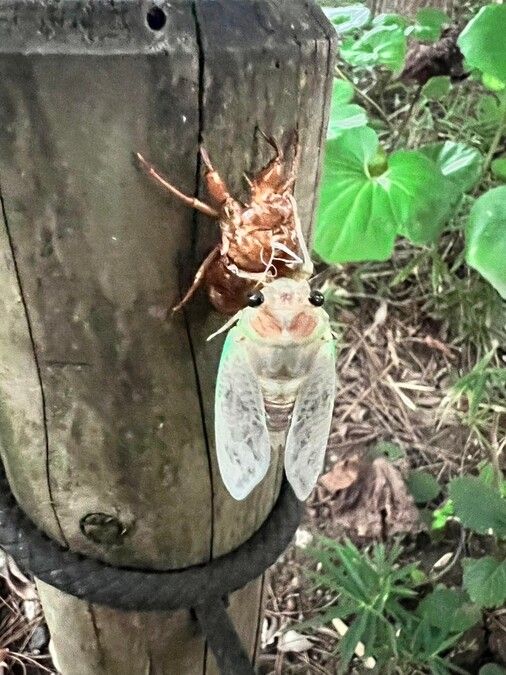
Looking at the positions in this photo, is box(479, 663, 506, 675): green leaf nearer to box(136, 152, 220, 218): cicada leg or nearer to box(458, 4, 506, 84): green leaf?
box(458, 4, 506, 84): green leaf

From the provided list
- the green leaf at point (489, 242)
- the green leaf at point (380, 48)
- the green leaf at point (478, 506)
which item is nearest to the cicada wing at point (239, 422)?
the green leaf at point (489, 242)

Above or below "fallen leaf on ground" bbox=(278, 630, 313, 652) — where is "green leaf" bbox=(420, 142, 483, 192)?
above

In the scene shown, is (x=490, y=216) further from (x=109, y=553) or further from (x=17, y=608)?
(x=17, y=608)

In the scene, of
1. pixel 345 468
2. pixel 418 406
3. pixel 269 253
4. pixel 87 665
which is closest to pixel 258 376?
pixel 269 253

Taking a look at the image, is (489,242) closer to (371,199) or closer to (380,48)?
(371,199)

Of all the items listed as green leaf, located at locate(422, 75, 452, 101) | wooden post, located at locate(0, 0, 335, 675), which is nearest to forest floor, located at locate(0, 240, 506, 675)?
green leaf, located at locate(422, 75, 452, 101)

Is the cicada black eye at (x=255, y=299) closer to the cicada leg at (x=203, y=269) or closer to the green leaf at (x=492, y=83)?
the cicada leg at (x=203, y=269)

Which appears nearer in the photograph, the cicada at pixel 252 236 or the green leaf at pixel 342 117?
the cicada at pixel 252 236

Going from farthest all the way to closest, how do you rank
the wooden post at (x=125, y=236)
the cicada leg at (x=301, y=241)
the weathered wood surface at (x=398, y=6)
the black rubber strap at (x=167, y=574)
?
the weathered wood surface at (x=398, y=6) → the black rubber strap at (x=167, y=574) → the cicada leg at (x=301, y=241) → the wooden post at (x=125, y=236)
